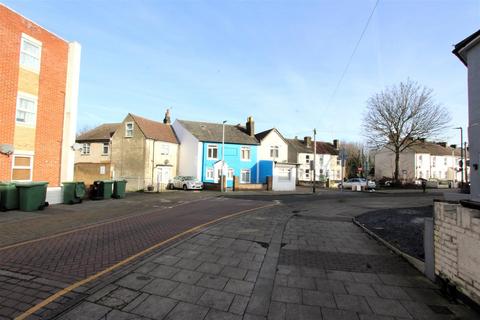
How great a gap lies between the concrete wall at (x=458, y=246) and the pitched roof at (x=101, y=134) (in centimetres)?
3812

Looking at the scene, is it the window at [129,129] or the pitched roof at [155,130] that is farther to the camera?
the window at [129,129]

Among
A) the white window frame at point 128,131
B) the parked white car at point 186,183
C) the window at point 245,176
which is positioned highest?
the white window frame at point 128,131

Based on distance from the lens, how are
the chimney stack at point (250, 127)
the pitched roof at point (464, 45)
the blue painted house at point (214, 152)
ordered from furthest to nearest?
the chimney stack at point (250, 127) → the blue painted house at point (214, 152) → the pitched roof at point (464, 45)

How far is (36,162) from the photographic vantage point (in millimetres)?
15773

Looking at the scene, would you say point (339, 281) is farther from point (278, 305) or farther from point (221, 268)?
point (221, 268)


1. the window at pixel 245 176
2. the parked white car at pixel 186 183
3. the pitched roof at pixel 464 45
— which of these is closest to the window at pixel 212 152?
the window at pixel 245 176

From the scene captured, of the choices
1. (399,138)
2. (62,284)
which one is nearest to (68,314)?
(62,284)

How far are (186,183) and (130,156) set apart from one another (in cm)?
734

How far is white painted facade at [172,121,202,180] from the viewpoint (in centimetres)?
3675

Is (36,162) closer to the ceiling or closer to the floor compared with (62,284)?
closer to the ceiling

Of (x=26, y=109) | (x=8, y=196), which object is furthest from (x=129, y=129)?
(x=8, y=196)

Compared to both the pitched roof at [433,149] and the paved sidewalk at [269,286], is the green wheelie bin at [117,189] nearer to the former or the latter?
the paved sidewalk at [269,286]

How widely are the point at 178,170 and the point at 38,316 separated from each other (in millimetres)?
36224

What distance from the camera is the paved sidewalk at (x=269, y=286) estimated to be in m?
4.05
